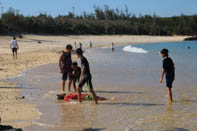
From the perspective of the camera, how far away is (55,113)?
797cm

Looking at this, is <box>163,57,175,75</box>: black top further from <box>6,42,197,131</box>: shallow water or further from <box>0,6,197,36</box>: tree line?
<box>0,6,197,36</box>: tree line

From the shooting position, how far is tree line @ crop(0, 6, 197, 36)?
182ft

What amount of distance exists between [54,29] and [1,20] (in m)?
13.1

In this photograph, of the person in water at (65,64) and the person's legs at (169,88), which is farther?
the person in water at (65,64)

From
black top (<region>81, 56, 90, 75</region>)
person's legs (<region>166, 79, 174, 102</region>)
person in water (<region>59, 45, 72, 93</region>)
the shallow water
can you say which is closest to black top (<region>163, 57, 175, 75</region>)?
person's legs (<region>166, 79, 174, 102</region>)

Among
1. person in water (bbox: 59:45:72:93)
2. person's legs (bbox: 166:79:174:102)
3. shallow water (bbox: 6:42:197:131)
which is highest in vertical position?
person in water (bbox: 59:45:72:93)

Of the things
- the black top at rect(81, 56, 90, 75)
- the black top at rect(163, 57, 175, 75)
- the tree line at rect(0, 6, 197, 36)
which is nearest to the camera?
the black top at rect(81, 56, 90, 75)

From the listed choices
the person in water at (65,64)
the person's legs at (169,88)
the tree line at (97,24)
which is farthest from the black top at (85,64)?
the tree line at (97,24)

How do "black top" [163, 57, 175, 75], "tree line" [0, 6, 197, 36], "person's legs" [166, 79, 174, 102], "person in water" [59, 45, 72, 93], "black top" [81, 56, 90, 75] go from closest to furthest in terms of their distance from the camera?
"black top" [81, 56, 90, 75] < "person's legs" [166, 79, 174, 102] < "black top" [163, 57, 175, 75] < "person in water" [59, 45, 72, 93] < "tree line" [0, 6, 197, 36]

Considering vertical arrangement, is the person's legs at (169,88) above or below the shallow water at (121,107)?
above

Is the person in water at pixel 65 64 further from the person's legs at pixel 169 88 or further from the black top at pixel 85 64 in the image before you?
the person's legs at pixel 169 88

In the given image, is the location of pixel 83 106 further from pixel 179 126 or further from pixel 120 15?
pixel 120 15

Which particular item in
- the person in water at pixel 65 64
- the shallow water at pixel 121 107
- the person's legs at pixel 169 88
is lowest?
the shallow water at pixel 121 107

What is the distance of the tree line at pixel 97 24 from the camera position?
2185 inches
